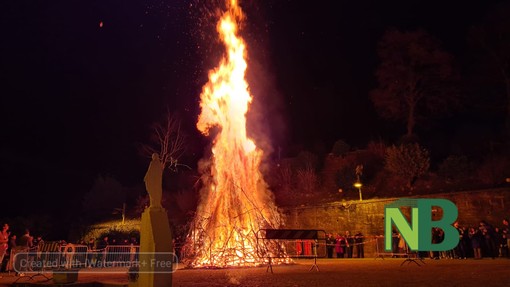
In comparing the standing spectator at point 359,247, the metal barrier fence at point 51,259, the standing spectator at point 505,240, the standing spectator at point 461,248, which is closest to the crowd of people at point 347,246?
the standing spectator at point 359,247

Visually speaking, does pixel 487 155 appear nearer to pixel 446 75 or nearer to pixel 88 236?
pixel 446 75

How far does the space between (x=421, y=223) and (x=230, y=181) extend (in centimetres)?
1019

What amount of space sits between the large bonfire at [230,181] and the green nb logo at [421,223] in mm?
6577

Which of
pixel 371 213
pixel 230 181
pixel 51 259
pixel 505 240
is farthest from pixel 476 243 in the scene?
pixel 51 259

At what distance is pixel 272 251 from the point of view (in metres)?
17.6

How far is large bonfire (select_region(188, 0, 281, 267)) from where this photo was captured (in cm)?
1688

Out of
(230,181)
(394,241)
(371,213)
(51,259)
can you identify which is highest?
(230,181)

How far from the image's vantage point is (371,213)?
24.0 meters

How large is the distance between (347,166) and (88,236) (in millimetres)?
21727

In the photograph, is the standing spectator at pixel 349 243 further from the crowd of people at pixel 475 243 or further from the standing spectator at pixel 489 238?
the standing spectator at pixel 489 238

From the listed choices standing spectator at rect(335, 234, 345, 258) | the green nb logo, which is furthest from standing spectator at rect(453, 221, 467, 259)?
standing spectator at rect(335, 234, 345, 258)

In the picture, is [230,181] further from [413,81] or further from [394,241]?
[413,81]

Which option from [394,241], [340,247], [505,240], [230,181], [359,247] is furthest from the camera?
[359,247]

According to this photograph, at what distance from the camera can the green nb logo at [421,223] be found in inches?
773
